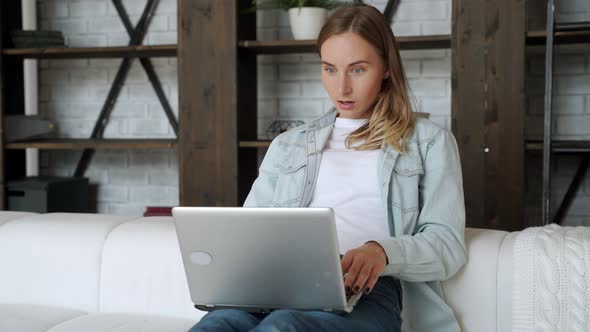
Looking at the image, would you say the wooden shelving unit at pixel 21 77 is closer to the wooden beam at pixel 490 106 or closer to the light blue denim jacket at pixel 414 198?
the wooden beam at pixel 490 106

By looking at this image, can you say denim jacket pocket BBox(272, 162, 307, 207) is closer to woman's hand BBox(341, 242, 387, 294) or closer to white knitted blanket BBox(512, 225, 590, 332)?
woman's hand BBox(341, 242, 387, 294)

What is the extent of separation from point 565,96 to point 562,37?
0.42m

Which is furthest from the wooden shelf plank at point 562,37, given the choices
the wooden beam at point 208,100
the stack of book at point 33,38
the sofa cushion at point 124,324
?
the stack of book at point 33,38

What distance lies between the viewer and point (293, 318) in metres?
1.21

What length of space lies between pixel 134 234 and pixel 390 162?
0.67 meters

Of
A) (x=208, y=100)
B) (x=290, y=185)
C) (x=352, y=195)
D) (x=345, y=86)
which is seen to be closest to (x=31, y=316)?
(x=290, y=185)

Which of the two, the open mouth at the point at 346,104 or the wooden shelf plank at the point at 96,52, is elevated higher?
the wooden shelf plank at the point at 96,52

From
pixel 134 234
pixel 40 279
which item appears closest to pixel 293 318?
pixel 134 234

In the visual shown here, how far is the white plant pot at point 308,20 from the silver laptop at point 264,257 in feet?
6.53

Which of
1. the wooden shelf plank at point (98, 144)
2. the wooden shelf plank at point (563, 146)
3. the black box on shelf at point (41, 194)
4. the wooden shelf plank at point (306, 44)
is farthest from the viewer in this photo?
the black box on shelf at point (41, 194)

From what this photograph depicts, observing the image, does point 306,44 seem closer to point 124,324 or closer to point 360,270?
point 124,324

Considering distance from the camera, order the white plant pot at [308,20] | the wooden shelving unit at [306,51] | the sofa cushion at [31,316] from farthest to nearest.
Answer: the white plant pot at [308,20] < the wooden shelving unit at [306,51] < the sofa cushion at [31,316]

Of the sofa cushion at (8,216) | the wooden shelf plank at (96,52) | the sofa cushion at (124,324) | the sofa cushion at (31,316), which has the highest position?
the wooden shelf plank at (96,52)

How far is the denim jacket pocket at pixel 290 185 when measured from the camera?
1.71 metres
